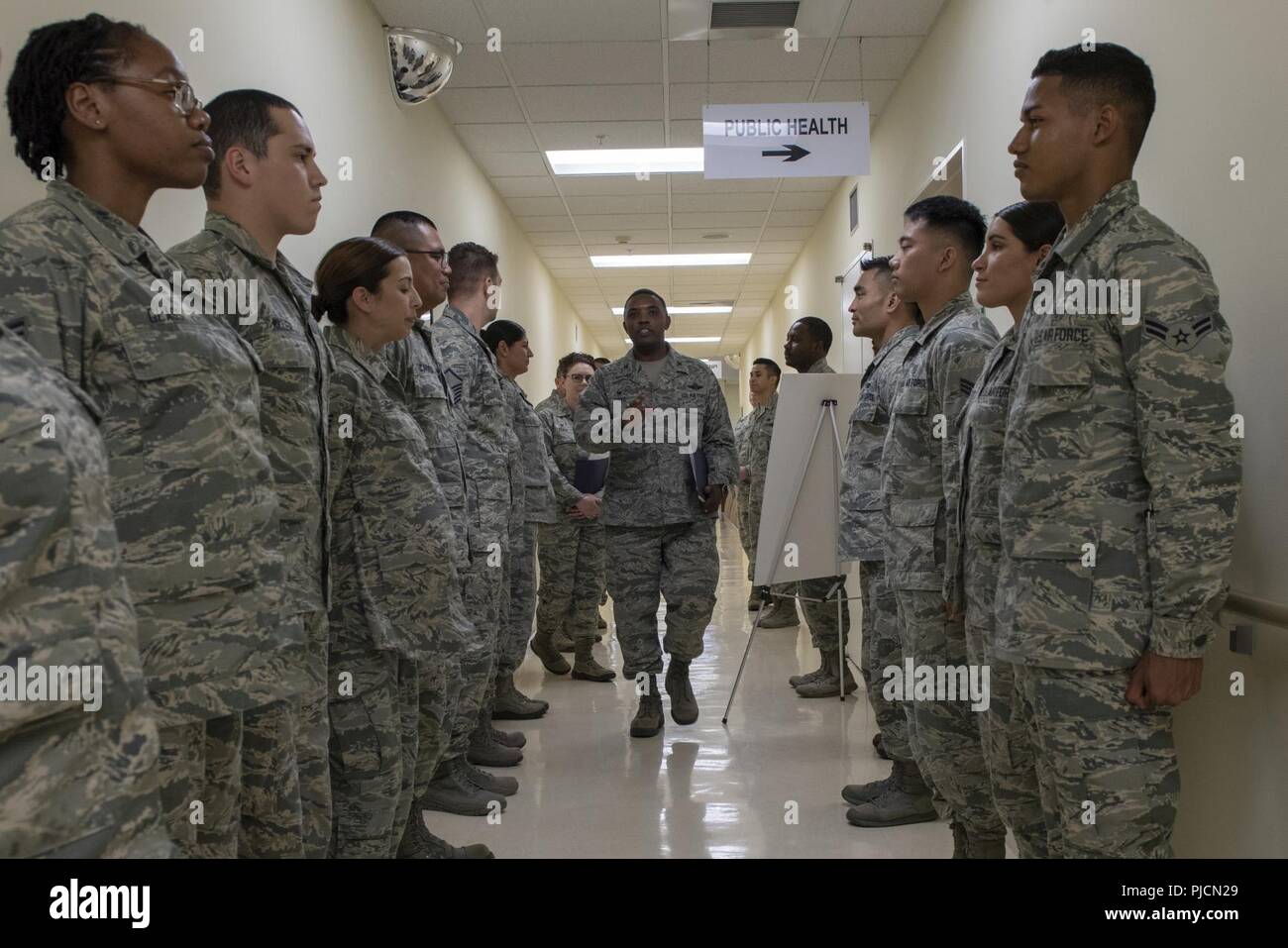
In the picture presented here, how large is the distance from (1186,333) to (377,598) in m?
1.62

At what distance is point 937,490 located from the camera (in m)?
2.62

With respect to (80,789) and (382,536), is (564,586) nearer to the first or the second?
(382,536)

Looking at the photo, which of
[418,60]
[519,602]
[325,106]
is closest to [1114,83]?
[519,602]

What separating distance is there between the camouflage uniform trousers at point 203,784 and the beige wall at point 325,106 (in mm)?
1263

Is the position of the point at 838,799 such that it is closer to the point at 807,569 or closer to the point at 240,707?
the point at 807,569

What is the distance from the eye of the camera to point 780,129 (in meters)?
4.21

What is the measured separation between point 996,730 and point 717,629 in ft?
15.3

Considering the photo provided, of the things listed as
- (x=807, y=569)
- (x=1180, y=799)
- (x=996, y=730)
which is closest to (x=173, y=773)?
(x=996, y=730)

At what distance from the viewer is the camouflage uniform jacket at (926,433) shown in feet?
8.14

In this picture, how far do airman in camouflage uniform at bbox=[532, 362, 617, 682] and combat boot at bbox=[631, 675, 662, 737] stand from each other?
1.07m

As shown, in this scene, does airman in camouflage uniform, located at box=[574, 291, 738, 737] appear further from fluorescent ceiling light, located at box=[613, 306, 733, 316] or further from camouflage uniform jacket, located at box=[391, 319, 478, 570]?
fluorescent ceiling light, located at box=[613, 306, 733, 316]

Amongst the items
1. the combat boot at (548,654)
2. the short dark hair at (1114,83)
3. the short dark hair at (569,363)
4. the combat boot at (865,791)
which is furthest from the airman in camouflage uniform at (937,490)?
the short dark hair at (569,363)

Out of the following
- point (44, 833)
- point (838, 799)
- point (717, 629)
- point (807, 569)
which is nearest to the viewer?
point (44, 833)

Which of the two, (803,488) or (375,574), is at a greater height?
(803,488)
